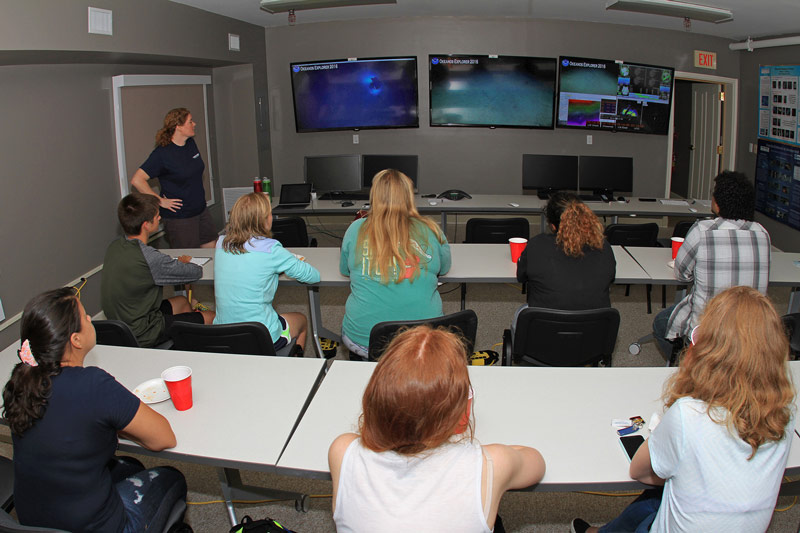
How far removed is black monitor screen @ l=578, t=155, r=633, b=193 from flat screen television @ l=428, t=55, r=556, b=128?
95 centimetres

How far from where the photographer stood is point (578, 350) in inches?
112

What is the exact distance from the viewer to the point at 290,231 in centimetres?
483

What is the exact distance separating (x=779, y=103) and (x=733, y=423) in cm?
616

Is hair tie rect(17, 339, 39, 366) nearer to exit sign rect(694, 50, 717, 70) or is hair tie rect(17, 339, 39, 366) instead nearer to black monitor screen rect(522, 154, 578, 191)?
black monitor screen rect(522, 154, 578, 191)

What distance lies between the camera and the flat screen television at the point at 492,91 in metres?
7.01

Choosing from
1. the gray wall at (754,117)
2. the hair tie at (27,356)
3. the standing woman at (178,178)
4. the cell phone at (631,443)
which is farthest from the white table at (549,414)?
the gray wall at (754,117)

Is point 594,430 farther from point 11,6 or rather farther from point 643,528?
point 11,6

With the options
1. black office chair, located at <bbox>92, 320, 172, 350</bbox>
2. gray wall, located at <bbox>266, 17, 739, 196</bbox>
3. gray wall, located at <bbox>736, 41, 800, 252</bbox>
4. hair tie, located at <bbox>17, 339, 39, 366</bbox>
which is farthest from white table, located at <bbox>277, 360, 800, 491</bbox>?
gray wall, located at <bbox>266, 17, 739, 196</bbox>

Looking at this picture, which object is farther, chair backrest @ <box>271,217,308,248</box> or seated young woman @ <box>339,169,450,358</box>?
chair backrest @ <box>271,217,308,248</box>

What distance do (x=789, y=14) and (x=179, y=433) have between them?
5.49 meters

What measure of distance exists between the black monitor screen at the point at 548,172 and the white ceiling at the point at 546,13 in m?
1.46

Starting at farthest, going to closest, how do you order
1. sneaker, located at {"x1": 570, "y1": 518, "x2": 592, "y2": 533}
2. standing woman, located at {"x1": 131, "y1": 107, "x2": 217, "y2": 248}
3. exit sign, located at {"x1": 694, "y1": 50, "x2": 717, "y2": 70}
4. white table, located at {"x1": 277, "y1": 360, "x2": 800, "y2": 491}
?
exit sign, located at {"x1": 694, "y1": 50, "x2": 717, "y2": 70}, standing woman, located at {"x1": 131, "y1": 107, "x2": 217, "y2": 248}, sneaker, located at {"x1": 570, "y1": 518, "x2": 592, "y2": 533}, white table, located at {"x1": 277, "y1": 360, "x2": 800, "y2": 491}

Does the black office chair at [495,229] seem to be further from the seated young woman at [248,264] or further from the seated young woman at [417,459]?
the seated young woman at [417,459]

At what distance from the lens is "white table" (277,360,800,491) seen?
1.77 metres
